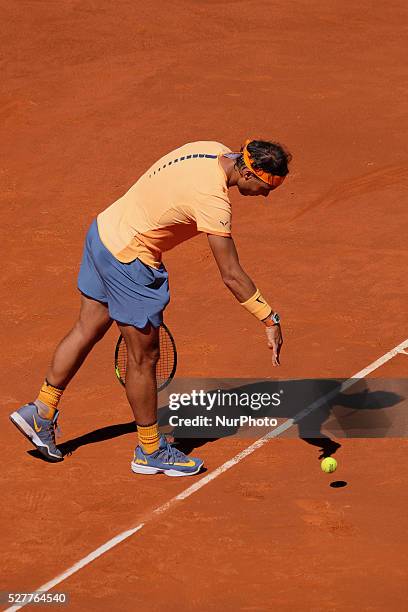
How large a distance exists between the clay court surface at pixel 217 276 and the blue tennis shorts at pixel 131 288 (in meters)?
1.06

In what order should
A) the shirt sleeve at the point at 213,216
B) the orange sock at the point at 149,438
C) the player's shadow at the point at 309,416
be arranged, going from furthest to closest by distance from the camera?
the player's shadow at the point at 309,416, the orange sock at the point at 149,438, the shirt sleeve at the point at 213,216

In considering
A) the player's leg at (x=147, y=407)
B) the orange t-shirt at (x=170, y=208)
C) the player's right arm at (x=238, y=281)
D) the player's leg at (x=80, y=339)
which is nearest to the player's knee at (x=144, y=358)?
the player's leg at (x=147, y=407)

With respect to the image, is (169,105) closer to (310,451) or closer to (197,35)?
(197,35)

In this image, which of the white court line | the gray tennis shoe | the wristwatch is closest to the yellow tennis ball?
the white court line

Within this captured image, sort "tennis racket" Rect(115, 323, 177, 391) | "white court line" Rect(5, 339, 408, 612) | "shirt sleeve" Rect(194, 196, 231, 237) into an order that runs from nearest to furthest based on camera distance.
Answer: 1. "white court line" Rect(5, 339, 408, 612)
2. "shirt sleeve" Rect(194, 196, 231, 237)
3. "tennis racket" Rect(115, 323, 177, 391)

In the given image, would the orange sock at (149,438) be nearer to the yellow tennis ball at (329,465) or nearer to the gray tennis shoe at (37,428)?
the gray tennis shoe at (37,428)

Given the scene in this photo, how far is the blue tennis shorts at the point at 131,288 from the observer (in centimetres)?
839

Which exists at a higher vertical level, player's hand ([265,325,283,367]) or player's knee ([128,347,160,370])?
player's hand ([265,325,283,367])

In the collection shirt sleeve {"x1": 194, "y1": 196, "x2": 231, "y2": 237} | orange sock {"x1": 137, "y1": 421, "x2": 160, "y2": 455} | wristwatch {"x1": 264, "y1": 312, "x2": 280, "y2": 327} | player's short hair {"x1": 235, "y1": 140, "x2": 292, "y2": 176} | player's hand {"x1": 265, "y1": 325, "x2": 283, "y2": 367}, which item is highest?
player's short hair {"x1": 235, "y1": 140, "x2": 292, "y2": 176}

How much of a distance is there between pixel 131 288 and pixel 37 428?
118 centimetres

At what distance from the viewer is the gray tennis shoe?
885 centimetres

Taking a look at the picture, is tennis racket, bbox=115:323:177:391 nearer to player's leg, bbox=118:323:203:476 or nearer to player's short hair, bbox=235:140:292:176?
player's leg, bbox=118:323:203:476

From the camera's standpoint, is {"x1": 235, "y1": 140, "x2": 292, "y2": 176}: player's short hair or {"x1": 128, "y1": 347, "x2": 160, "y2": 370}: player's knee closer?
{"x1": 235, "y1": 140, "x2": 292, "y2": 176}: player's short hair

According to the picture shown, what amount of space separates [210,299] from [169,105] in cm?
457
